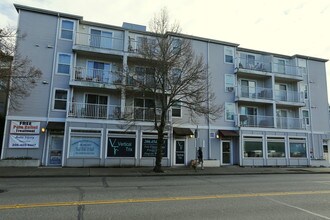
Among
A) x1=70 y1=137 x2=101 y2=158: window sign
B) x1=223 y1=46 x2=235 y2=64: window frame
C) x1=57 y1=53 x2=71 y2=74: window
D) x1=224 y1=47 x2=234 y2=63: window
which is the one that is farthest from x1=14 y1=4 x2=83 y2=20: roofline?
x1=224 y1=47 x2=234 y2=63: window

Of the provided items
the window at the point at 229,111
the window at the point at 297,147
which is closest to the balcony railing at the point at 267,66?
the window at the point at 229,111

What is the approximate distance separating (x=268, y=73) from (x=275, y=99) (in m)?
2.58

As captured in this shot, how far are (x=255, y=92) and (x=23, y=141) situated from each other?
20197mm

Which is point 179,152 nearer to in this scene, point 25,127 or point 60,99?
point 60,99

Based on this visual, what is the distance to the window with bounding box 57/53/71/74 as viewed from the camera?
19.8 metres

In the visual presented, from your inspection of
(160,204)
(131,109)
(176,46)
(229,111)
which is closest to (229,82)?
(229,111)

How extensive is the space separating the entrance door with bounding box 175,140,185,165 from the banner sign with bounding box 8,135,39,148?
1047 cm

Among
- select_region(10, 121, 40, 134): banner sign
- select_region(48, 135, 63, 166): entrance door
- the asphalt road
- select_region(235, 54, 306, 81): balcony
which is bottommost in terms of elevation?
the asphalt road

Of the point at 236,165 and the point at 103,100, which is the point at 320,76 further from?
the point at 103,100

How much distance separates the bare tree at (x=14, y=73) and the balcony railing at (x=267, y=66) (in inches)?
684

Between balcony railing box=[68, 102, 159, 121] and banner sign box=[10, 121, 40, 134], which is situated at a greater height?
balcony railing box=[68, 102, 159, 121]

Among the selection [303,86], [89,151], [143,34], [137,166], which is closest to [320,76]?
[303,86]

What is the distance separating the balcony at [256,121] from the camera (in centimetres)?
2334

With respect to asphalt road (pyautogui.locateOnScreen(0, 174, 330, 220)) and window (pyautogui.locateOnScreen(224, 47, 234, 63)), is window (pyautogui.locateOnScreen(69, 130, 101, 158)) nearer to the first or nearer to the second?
asphalt road (pyautogui.locateOnScreen(0, 174, 330, 220))
